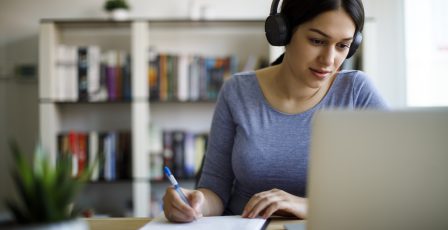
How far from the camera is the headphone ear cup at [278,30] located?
1.29 m

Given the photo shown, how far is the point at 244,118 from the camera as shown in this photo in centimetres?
138

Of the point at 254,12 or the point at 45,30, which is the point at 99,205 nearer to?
the point at 45,30

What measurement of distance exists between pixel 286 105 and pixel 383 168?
0.73 m

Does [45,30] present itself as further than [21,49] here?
No

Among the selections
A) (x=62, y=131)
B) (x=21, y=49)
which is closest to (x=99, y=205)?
(x=62, y=131)

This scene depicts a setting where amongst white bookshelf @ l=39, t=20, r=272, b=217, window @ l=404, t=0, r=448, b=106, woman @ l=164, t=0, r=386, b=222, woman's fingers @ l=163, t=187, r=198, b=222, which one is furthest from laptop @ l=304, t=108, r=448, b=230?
white bookshelf @ l=39, t=20, r=272, b=217

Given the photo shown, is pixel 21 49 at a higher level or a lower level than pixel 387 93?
higher

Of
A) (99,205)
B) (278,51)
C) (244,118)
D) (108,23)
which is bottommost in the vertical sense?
(99,205)

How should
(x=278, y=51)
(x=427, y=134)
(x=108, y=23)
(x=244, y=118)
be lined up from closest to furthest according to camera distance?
(x=427, y=134)
(x=244, y=118)
(x=278, y=51)
(x=108, y=23)

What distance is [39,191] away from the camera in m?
0.52

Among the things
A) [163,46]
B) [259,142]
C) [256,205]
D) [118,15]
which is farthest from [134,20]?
[256,205]

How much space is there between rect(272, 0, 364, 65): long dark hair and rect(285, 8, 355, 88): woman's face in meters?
0.01

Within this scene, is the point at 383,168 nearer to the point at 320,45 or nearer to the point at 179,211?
the point at 179,211

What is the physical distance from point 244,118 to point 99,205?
6.79ft
